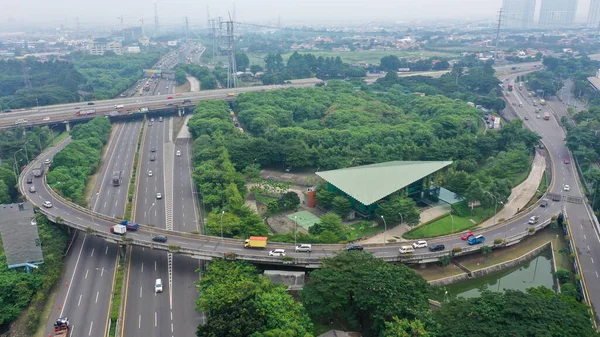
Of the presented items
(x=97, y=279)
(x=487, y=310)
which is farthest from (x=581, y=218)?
(x=97, y=279)

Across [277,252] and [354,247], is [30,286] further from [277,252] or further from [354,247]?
[354,247]

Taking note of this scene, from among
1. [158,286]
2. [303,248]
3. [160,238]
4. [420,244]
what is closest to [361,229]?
[420,244]

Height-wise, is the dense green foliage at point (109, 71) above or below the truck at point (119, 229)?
above

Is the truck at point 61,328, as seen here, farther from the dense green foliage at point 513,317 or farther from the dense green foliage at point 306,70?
the dense green foliage at point 306,70

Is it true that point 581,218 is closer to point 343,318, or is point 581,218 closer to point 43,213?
point 343,318

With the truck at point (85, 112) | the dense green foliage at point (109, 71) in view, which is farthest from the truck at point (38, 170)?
the dense green foliage at point (109, 71)
